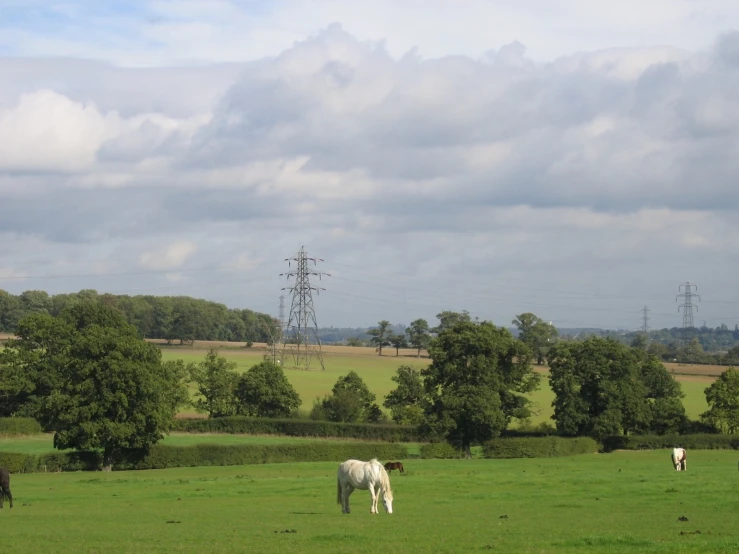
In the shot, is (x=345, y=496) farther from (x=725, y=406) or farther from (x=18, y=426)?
(x=725, y=406)

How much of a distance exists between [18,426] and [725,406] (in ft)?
213

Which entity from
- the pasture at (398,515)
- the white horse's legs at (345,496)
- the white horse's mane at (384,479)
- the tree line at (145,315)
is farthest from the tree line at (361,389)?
the tree line at (145,315)

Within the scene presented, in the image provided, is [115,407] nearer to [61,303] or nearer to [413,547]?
[413,547]

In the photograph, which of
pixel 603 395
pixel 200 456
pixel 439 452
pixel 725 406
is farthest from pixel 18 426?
pixel 725 406

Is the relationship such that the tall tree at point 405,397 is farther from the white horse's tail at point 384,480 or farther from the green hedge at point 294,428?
the white horse's tail at point 384,480

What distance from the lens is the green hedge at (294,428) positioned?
79688mm

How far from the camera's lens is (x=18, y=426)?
78062 mm

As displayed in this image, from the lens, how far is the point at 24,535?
21.9 meters

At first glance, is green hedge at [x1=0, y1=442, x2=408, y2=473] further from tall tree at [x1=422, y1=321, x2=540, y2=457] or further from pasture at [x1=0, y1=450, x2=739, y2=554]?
pasture at [x1=0, y1=450, x2=739, y2=554]

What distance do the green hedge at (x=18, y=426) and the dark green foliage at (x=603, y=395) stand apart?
4758cm

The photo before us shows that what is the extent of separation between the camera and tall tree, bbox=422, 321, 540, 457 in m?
69.4

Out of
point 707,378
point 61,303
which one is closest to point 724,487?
point 707,378

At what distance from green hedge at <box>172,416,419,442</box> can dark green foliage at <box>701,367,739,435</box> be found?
90.3 ft

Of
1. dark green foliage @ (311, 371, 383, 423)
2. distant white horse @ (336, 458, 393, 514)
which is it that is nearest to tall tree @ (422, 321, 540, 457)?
dark green foliage @ (311, 371, 383, 423)
